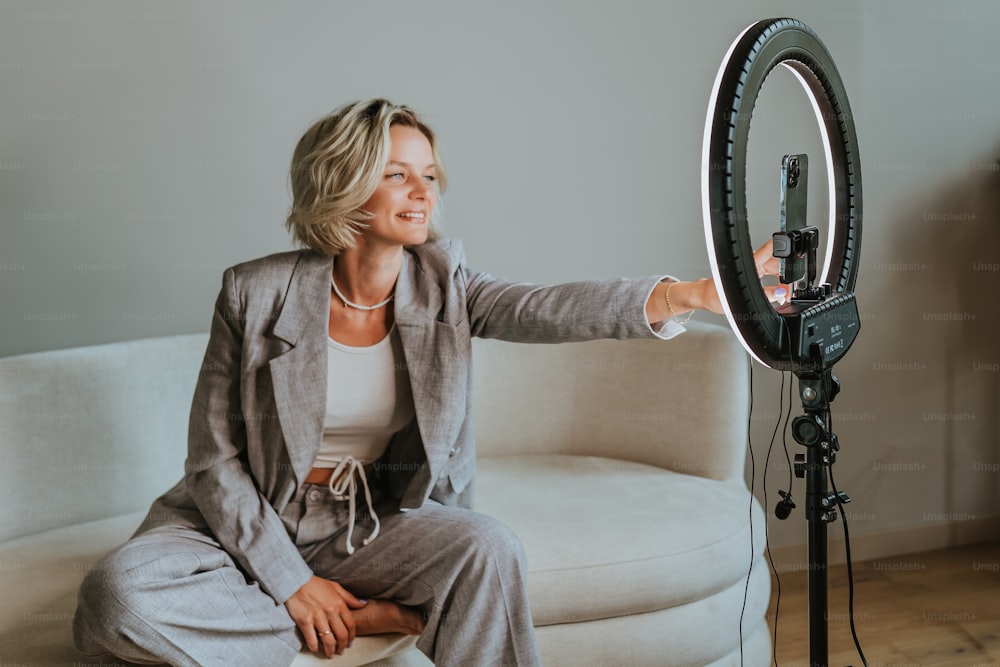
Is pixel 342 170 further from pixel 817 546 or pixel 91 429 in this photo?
pixel 817 546

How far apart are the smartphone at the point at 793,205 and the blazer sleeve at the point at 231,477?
A: 885 mm

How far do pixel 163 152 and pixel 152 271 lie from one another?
10.9 inches

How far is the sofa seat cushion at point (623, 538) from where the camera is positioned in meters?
1.84

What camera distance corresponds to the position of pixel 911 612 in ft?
8.13

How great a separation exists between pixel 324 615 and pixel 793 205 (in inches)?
36.4

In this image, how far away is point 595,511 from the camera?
202 centimetres

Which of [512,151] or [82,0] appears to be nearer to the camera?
[82,0]

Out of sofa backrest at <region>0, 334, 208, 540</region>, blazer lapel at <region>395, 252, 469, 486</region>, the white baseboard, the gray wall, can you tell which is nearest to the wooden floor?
the white baseboard

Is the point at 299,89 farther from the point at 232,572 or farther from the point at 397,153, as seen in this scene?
the point at 232,572

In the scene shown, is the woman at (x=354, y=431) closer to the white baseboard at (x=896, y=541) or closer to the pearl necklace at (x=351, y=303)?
the pearl necklace at (x=351, y=303)

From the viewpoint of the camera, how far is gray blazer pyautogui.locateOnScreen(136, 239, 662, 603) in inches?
64.8


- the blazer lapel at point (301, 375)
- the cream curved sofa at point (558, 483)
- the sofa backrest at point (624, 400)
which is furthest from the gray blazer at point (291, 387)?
the sofa backrest at point (624, 400)

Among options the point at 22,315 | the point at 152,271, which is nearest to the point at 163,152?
the point at 152,271

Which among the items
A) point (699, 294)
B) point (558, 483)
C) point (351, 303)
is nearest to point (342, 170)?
point (351, 303)
